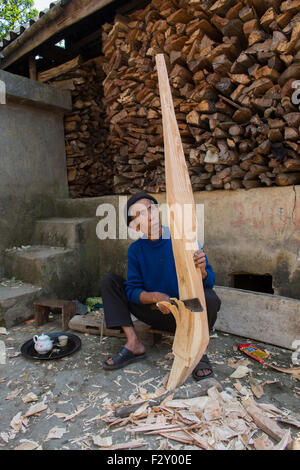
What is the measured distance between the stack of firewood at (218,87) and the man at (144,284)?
1.00m

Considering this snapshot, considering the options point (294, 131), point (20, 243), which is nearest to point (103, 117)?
point (20, 243)

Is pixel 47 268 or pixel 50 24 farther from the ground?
pixel 50 24

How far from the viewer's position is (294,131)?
246cm

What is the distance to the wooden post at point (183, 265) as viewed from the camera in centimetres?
189

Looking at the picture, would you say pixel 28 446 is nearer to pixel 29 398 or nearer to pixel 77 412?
pixel 77 412

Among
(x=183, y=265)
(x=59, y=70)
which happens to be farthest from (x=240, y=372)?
(x=59, y=70)

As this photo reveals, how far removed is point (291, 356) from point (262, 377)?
40 centimetres

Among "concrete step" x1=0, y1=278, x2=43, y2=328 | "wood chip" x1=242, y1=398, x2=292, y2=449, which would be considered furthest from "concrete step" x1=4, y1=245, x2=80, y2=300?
"wood chip" x1=242, y1=398, x2=292, y2=449

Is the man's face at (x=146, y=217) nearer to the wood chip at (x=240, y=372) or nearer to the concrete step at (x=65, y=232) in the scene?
the wood chip at (x=240, y=372)

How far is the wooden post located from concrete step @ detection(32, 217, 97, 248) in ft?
7.14

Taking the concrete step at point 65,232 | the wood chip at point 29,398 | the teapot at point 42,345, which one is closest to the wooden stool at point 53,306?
the teapot at point 42,345

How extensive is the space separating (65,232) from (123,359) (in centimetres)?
206

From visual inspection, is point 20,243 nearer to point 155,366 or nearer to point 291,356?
point 155,366

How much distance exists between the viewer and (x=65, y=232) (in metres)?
3.96
